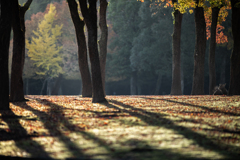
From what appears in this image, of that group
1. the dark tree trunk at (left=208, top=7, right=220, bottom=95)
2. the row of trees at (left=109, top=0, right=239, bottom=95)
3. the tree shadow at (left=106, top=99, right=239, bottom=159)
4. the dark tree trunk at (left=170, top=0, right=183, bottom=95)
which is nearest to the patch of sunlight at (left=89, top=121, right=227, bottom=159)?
the tree shadow at (left=106, top=99, right=239, bottom=159)

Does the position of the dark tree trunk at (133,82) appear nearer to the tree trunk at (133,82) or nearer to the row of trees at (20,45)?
the tree trunk at (133,82)

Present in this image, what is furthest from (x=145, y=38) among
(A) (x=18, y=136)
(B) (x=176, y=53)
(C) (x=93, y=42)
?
(A) (x=18, y=136)

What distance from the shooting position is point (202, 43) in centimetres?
2073

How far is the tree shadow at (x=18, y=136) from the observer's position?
570 cm

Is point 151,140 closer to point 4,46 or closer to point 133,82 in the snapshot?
point 4,46

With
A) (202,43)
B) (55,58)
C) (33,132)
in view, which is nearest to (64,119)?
(33,132)

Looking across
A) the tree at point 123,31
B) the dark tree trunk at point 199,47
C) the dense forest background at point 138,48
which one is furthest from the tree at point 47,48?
the dark tree trunk at point 199,47

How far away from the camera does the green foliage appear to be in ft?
113

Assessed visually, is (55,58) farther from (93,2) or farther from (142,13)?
(93,2)

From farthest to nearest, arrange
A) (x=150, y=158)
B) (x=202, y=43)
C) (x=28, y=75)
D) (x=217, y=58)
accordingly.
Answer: (x=28, y=75)
(x=217, y=58)
(x=202, y=43)
(x=150, y=158)

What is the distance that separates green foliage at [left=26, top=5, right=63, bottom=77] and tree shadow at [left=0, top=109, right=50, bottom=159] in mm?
25279

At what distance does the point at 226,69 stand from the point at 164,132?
100ft

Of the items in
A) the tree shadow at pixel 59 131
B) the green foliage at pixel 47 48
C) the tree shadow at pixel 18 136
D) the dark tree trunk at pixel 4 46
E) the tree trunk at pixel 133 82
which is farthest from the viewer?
the tree trunk at pixel 133 82

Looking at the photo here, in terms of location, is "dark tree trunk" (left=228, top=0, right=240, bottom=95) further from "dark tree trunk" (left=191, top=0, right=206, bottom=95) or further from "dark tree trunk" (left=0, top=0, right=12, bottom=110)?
"dark tree trunk" (left=0, top=0, right=12, bottom=110)
